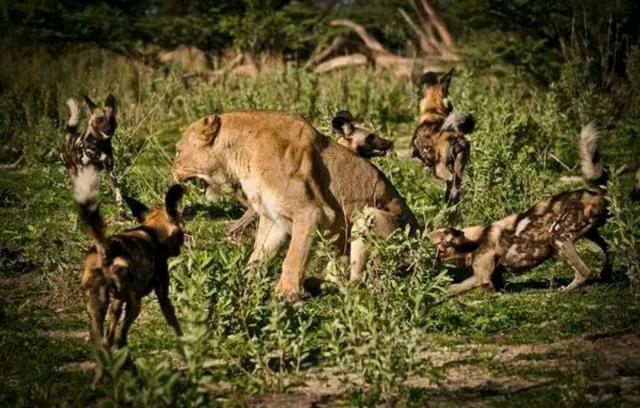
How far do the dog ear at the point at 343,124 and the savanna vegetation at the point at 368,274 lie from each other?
0.89 metres

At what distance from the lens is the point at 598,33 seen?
61.6ft

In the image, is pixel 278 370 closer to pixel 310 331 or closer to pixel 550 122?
pixel 310 331

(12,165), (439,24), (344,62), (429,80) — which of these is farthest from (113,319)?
(439,24)

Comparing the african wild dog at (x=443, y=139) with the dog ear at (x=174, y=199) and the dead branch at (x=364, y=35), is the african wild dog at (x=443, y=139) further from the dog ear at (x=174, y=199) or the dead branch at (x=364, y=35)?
the dead branch at (x=364, y=35)

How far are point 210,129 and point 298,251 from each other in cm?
131

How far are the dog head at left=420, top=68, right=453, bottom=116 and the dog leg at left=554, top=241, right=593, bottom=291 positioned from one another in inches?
171

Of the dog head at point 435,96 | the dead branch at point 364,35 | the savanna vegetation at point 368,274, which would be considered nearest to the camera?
the savanna vegetation at point 368,274

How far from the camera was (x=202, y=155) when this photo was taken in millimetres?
9719

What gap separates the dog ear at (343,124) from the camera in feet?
39.1

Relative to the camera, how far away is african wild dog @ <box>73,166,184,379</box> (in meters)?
6.31

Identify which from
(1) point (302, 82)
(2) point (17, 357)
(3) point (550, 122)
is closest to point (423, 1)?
(1) point (302, 82)

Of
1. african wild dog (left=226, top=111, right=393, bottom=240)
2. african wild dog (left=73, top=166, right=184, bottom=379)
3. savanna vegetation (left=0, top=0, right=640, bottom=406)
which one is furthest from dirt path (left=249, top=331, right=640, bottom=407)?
african wild dog (left=226, top=111, right=393, bottom=240)

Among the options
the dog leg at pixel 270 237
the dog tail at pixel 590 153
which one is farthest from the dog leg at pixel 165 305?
the dog tail at pixel 590 153

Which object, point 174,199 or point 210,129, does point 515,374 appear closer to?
point 174,199
